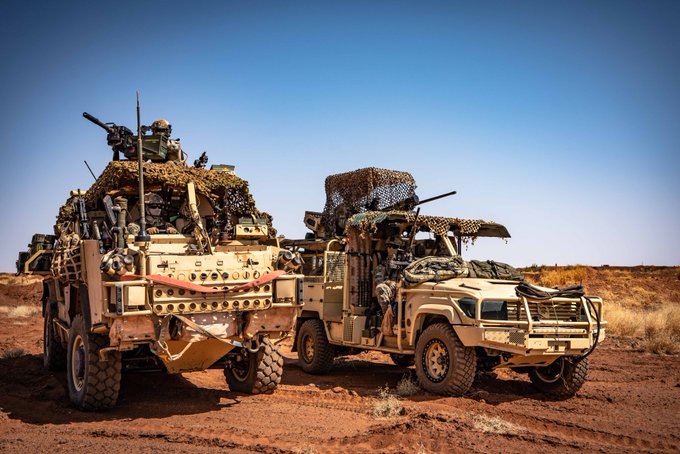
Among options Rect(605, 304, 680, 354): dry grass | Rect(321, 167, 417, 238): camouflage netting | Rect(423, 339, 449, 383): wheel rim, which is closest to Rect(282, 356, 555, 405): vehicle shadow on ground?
Rect(423, 339, 449, 383): wheel rim

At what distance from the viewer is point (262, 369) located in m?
8.30

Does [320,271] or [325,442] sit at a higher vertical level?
[320,271]

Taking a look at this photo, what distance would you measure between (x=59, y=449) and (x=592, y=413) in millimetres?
5789

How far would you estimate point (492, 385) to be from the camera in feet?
30.4

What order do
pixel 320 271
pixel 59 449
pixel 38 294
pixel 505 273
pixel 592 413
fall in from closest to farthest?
pixel 59 449
pixel 592 413
pixel 505 273
pixel 320 271
pixel 38 294

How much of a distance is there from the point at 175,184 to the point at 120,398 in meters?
2.92

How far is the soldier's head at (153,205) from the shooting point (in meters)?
8.80

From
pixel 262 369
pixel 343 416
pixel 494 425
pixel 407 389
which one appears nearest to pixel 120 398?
pixel 262 369

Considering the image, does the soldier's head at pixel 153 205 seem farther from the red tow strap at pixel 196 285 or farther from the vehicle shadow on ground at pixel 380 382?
the vehicle shadow on ground at pixel 380 382

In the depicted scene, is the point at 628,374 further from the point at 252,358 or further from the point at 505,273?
the point at 252,358

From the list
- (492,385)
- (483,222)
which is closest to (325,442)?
(492,385)

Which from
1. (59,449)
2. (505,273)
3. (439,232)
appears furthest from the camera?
(439,232)

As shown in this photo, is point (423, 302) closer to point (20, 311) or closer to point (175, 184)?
point (175, 184)

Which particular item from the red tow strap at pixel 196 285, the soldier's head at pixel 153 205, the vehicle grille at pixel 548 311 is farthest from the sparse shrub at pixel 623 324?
the soldier's head at pixel 153 205
